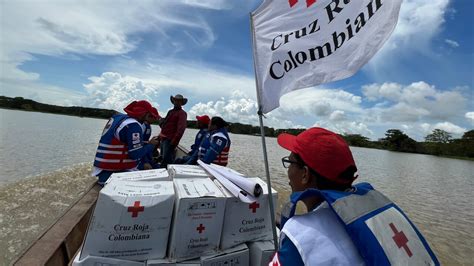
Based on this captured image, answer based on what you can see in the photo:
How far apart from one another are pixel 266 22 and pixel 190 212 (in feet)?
6.12

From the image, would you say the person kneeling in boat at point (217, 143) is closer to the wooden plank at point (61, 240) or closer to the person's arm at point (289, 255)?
the wooden plank at point (61, 240)

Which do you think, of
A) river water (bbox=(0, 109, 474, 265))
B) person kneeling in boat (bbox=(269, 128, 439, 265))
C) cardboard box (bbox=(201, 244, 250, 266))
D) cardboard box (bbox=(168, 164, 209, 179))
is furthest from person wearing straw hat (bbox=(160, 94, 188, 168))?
person kneeling in boat (bbox=(269, 128, 439, 265))

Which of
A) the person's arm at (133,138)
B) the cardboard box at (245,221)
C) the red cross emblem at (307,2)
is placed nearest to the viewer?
the cardboard box at (245,221)

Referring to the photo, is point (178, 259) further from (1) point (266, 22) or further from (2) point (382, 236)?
(1) point (266, 22)

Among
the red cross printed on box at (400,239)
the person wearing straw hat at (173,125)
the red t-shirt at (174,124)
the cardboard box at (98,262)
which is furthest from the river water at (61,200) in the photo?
the red cross printed on box at (400,239)

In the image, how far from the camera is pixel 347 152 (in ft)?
4.89

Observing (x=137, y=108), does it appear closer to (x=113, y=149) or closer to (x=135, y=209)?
(x=113, y=149)

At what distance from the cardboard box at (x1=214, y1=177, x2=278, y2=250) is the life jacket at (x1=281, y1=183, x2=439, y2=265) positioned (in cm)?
89

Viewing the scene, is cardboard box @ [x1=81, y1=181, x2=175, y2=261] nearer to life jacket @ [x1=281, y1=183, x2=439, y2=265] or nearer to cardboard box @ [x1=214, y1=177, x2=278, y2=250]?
cardboard box @ [x1=214, y1=177, x2=278, y2=250]

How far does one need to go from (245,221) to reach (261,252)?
0.88 feet

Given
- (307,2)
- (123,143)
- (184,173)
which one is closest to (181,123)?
(123,143)

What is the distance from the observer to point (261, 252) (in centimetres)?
227

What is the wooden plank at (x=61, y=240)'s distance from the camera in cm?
219

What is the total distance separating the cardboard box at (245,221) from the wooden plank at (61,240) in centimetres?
139
